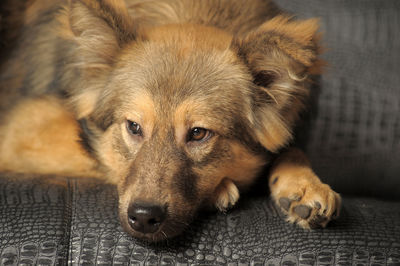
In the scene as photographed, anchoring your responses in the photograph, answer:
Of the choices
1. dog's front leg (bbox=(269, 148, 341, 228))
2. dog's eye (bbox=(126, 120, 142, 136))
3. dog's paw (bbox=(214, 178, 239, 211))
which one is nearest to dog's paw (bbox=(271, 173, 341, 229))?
dog's front leg (bbox=(269, 148, 341, 228))

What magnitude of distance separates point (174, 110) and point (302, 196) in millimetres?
615

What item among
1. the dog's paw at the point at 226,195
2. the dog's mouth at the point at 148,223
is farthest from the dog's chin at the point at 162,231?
the dog's paw at the point at 226,195

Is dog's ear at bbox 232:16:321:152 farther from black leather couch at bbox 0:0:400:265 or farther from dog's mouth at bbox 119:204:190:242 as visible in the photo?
dog's mouth at bbox 119:204:190:242

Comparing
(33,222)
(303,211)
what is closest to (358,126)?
(303,211)

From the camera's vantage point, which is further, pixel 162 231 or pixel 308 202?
pixel 308 202

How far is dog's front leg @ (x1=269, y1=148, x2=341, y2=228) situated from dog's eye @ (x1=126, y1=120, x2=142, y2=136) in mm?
645

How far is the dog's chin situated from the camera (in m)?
1.64

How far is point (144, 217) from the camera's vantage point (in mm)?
1645

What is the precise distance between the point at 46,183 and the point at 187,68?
75 centimetres

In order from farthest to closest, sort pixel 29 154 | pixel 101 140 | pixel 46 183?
pixel 29 154 < pixel 101 140 < pixel 46 183

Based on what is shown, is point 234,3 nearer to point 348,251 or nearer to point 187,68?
point 187,68

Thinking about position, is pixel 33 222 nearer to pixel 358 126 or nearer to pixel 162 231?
pixel 162 231

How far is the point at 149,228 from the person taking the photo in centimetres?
164

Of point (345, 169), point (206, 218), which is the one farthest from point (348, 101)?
point (206, 218)
